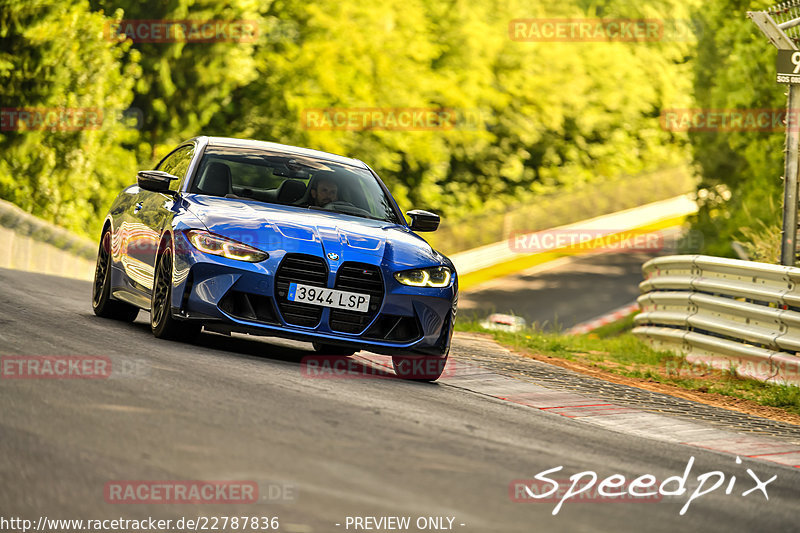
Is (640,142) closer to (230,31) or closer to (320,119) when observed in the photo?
(320,119)

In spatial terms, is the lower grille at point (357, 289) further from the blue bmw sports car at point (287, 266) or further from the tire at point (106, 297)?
the tire at point (106, 297)

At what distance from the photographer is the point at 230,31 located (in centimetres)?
3972

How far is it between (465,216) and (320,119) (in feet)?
29.8

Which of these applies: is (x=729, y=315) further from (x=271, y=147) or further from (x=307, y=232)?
(x=307, y=232)

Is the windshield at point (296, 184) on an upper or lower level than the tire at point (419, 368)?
upper

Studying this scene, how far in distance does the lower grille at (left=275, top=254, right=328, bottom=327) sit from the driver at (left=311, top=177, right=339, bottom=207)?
4.64 feet

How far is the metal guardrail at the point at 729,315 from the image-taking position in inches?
446

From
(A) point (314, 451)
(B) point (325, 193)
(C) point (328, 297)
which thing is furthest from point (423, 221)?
(A) point (314, 451)

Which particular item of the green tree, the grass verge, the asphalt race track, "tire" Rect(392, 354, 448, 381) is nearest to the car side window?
the asphalt race track

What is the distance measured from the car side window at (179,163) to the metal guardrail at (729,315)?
222 inches

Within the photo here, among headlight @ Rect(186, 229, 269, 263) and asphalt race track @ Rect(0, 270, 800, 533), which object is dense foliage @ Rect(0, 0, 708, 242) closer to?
headlight @ Rect(186, 229, 269, 263)

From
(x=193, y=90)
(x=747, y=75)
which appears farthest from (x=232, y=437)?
(x=193, y=90)

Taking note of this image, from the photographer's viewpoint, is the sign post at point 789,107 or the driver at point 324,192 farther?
the sign post at point 789,107

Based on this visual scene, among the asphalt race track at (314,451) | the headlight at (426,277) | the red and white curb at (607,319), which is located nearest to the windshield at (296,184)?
the headlight at (426,277)
